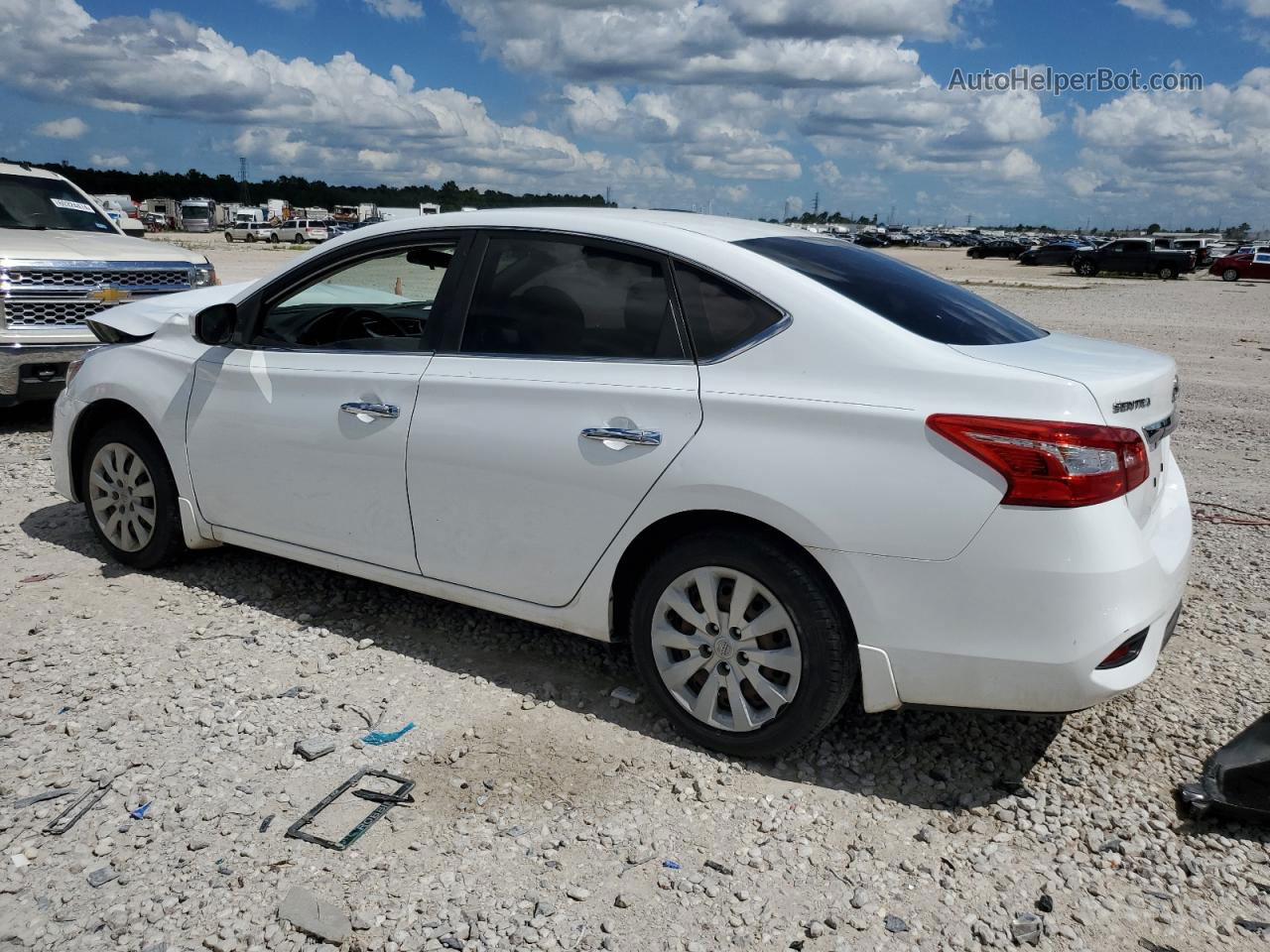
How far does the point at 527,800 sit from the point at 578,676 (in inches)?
36.1

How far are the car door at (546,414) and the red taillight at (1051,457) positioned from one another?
34.8 inches

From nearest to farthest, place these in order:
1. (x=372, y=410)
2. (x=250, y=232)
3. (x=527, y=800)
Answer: (x=527, y=800) < (x=372, y=410) < (x=250, y=232)

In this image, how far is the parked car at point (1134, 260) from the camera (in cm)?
4647

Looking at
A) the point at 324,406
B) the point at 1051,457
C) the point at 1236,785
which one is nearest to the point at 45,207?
the point at 324,406

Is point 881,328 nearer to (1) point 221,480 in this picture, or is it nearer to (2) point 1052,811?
(2) point 1052,811

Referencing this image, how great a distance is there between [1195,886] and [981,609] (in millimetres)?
934

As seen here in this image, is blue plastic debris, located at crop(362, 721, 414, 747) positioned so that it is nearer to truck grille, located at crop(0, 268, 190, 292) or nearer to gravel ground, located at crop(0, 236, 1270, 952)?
gravel ground, located at crop(0, 236, 1270, 952)

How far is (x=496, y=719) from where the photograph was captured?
3775mm

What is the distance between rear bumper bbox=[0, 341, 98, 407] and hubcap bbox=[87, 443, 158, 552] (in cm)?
305

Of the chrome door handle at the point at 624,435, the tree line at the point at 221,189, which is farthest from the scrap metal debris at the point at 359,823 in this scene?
the tree line at the point at 221,189

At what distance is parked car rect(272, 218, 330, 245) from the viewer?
3142 inches

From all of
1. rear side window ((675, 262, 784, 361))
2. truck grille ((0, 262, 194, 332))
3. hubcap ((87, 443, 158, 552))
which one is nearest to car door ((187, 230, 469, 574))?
hubcap ((87, 443, 158, 552))

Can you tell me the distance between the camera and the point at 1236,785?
3.15m

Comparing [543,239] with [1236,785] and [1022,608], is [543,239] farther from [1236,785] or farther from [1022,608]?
[1236,785]
